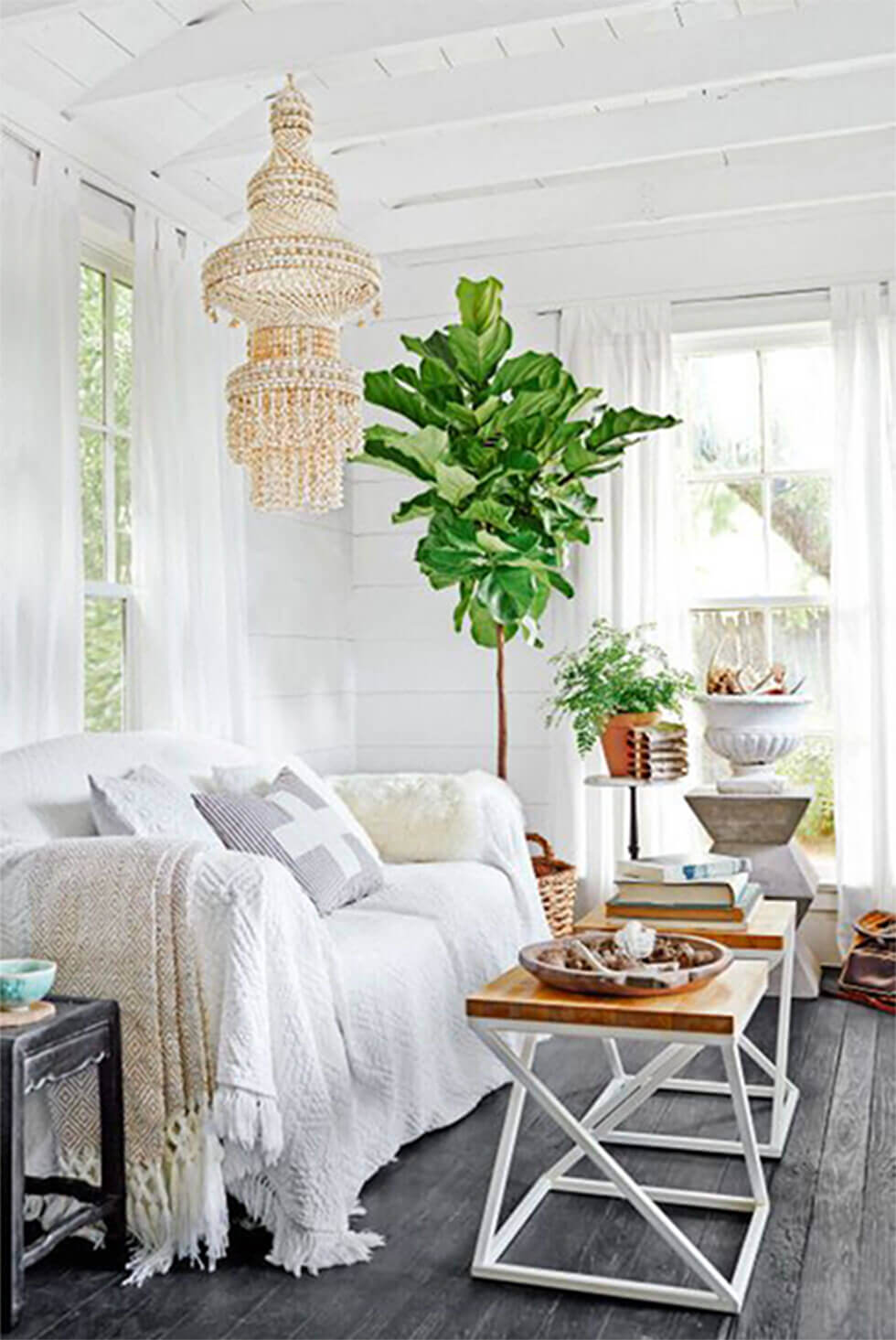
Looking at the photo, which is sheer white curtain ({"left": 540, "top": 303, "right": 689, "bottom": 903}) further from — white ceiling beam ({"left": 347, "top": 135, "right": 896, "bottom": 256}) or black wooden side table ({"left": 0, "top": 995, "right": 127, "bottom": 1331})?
black wooden side table ({"left": 0, "top": 995, "right": 127, "bottom": 1331})

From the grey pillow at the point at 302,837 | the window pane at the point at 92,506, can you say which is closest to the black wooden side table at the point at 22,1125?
the grey pillow at the point at 302,837

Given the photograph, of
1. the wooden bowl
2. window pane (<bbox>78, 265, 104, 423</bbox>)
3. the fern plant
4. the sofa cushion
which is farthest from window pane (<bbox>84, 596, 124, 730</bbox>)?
the wooden bowl

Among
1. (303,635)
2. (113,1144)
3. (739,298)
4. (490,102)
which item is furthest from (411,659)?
(113,1144)

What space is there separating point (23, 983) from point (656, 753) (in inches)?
102

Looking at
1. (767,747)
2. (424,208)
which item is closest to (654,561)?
(767,747)

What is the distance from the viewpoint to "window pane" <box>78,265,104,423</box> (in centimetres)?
398

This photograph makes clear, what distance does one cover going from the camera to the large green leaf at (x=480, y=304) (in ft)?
14.1

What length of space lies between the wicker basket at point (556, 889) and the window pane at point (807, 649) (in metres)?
1.17

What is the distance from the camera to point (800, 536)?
204 inches

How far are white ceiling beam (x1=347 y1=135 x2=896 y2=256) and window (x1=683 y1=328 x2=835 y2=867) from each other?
2.04 ft

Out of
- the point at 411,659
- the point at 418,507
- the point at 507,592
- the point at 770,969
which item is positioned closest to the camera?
the point at 770,969

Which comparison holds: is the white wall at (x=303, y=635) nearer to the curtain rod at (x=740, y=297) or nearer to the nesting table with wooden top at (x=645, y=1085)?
the curtain rod at (x=740, y=297)

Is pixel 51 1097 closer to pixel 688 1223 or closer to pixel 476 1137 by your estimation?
pixel 476 1137

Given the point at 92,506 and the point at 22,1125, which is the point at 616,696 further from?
the point at 22,1125
